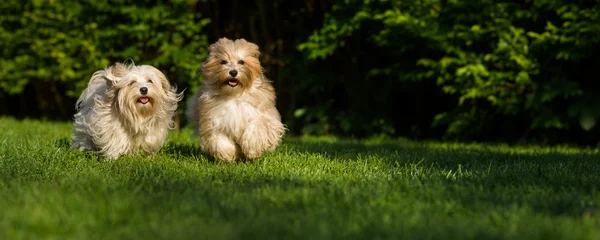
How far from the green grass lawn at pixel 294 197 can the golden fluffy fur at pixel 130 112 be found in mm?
201

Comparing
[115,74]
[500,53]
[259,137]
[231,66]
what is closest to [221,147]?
[259,137]

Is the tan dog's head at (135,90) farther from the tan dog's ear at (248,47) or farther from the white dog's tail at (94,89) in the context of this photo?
the tan dog's ear at (248,47)

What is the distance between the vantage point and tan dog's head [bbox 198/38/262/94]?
618 cm

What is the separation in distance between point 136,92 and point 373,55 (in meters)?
5.21

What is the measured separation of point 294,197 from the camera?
439cm

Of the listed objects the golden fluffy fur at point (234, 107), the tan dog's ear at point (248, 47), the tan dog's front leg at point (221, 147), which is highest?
the tan dog's ear at point (248, 47)

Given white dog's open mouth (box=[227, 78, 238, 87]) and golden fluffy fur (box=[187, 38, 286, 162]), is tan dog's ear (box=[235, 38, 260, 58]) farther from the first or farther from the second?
white dog's open mouth (box=[227, 78, 238, 87])

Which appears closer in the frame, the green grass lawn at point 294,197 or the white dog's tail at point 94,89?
the green grass lawn at point 294,197

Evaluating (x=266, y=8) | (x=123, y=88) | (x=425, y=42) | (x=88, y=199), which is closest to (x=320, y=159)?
(x=123, y=88)

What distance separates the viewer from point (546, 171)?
5766 millimetres

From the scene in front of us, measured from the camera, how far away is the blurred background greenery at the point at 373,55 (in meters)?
9.38

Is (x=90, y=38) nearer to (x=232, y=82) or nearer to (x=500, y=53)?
(x=500, y=53)

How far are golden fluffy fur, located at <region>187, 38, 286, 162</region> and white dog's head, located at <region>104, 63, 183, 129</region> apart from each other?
1.51 feet

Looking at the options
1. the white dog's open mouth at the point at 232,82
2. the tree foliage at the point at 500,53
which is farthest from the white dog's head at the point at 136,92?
the tree foliage at the point at 500,53
